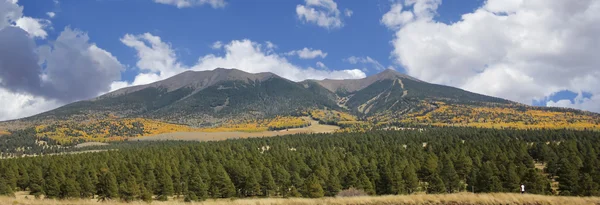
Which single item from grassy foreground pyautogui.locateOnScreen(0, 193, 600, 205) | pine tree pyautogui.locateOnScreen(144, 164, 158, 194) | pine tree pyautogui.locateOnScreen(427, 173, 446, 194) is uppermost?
grassy foreground pyautogui.locateOnScreen(0, 193, 600, 205)

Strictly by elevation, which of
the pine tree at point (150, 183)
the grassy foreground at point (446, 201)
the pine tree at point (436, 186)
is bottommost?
the pine tree at point (436, 186)

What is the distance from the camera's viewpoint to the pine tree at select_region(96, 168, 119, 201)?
283 feet

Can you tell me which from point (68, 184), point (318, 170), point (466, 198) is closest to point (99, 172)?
point (68, 184)

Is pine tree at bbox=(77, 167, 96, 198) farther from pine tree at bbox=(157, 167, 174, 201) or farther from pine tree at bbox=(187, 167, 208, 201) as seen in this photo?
pine tree at bbox=(187, 167, 208, 201)

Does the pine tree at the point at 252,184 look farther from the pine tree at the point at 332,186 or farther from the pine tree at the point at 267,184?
the pine tree at the point at 332,186

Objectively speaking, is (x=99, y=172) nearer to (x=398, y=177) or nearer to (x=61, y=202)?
(x=398, y=177)

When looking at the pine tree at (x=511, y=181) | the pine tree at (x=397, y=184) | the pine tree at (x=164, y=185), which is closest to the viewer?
the pine tree at (x=511, y=181)

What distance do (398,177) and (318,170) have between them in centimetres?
1930

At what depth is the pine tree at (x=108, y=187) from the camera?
8619cm

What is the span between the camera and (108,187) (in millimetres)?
87938

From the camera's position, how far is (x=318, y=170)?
9912 centimetres

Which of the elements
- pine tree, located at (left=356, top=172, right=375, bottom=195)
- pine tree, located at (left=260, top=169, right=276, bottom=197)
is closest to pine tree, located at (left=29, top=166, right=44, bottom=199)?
pine tree, located at (left=260, top=169, right=276, bottom=197)

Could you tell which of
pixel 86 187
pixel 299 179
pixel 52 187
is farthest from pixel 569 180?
pixel 52 187

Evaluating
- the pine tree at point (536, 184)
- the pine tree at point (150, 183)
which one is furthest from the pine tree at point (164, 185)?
the pine tree at point (536, 184)
